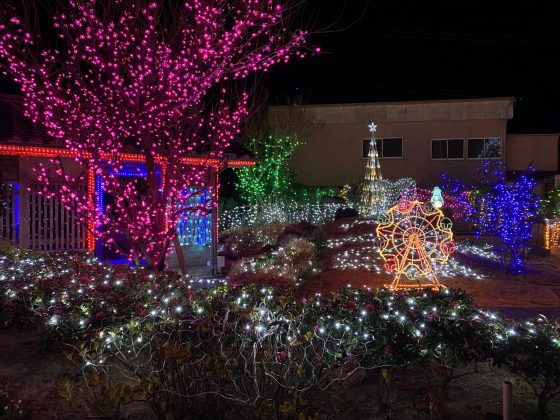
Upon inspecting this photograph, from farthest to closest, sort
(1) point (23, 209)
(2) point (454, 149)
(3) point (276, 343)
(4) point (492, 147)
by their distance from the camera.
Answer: (2) point (454, 149) → (4) point (492, 147) → (1) point (23, 209) → (3) point (276, 343)

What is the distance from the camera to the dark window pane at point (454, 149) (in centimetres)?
2404

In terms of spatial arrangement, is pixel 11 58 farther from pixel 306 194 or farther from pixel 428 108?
pixel 428 108

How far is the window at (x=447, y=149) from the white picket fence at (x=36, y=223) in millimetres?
17629

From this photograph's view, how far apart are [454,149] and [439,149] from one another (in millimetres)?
658

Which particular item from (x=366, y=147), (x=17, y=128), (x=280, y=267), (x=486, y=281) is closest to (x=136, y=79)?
(x=17, y=128)

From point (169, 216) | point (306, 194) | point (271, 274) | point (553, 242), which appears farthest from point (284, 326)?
point (306, 194)

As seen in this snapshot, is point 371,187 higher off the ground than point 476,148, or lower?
lower

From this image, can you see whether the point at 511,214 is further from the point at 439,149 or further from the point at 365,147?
the point at 365,147

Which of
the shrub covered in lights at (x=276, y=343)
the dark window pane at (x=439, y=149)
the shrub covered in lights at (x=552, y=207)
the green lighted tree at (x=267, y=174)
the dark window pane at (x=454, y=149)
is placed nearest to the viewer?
the shrub covered in lights at (x=276, y=343)

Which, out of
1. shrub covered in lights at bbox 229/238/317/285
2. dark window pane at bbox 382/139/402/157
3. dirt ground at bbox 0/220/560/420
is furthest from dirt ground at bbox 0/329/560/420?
dark window pane at bbox 382/139/402/157

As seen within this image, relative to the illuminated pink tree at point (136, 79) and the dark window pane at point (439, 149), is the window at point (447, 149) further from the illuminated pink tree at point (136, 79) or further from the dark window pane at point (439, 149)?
the illuminated pink tree at point (136, 79)

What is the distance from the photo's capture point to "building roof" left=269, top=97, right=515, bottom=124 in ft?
76.7

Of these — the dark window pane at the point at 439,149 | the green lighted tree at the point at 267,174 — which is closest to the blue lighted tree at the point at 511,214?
the green lighted tree at the point at 267,174

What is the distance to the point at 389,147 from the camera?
24.5 meters
